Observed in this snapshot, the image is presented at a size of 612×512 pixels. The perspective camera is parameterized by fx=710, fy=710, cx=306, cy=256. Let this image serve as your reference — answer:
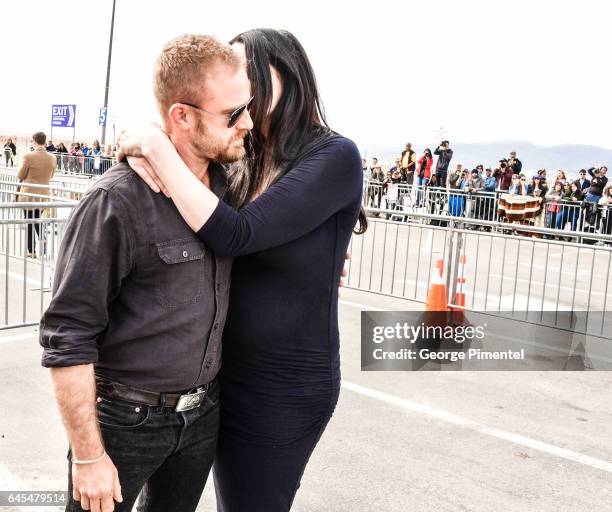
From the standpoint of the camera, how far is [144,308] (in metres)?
1.77

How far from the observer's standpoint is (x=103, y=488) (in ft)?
5.72

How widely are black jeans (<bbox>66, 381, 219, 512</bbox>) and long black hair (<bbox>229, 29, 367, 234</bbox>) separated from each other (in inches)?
24.6

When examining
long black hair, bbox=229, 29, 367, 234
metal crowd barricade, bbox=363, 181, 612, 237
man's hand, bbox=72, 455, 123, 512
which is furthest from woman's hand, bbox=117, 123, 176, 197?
metal crowd barricade, bbox=363, 181, 612, 237

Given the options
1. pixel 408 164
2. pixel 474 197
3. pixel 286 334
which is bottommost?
pixel 286 334

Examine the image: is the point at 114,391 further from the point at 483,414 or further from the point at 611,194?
the point at 611,194

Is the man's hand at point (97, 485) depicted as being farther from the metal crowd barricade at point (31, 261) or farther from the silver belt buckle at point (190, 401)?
the metal crowd barricade at point (31, 261)

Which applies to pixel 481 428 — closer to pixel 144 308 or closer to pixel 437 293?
pixel 437 293

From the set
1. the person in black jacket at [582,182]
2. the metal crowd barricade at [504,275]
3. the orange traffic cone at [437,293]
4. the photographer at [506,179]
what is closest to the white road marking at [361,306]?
the metal crowd barricade at [504,275]

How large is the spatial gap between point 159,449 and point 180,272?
49cm

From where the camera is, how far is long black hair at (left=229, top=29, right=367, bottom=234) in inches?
80.2

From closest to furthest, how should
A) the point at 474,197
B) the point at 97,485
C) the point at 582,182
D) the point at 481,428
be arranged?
1. the point at 97,485
2. the point at 481,428
3. the point at 582,182
4. the point at 474,197

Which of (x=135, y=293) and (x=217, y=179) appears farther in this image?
(x=217, y=179)

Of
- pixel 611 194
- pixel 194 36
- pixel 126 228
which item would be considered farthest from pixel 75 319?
pixel 611 194

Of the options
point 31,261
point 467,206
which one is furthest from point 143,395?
point 467,206
